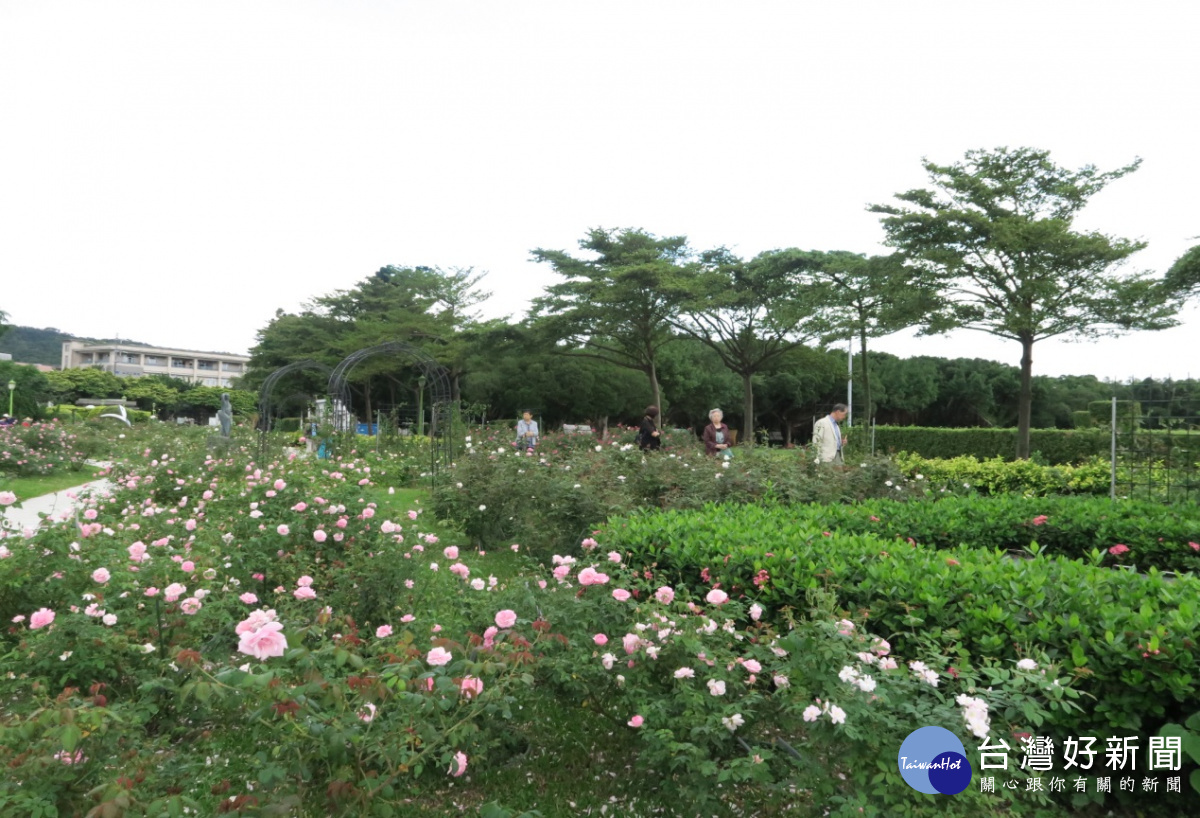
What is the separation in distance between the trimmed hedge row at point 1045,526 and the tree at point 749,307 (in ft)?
55.5

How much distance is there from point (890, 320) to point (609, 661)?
18100 mm

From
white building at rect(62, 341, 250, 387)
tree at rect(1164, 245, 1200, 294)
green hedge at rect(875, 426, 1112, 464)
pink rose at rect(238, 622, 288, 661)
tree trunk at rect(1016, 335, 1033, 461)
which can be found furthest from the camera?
white building at rect(62, 341, 250, 387)

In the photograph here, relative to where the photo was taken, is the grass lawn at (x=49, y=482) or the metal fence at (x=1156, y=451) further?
the grass lawn at (x=49, y=482)

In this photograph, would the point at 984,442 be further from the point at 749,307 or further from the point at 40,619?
the point at 40,619

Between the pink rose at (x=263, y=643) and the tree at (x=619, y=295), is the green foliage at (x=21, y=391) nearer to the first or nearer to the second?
the tree at (x=619, y=295)

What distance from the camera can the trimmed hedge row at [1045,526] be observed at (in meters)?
4.98

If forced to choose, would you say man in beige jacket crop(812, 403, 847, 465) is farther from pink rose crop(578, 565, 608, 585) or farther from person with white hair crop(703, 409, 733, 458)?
pink rose crop(578, 565, 608, 585)

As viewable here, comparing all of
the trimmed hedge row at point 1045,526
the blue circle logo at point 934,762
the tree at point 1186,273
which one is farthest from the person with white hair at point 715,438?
the tree at point 1186,273

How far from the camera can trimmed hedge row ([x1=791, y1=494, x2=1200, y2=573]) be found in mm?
4980

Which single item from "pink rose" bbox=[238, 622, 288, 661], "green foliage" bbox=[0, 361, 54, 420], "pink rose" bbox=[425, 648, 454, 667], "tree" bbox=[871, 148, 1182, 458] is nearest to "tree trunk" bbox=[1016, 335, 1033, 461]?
"tree" bbox=[871, 148, 1182, 458]

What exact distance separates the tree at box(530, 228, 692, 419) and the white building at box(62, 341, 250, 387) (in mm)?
81601

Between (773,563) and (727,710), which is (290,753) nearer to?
(727,710)

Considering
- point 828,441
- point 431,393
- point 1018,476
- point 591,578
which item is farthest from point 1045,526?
point 431,393

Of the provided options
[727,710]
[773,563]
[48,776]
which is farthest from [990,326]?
[48,776]
